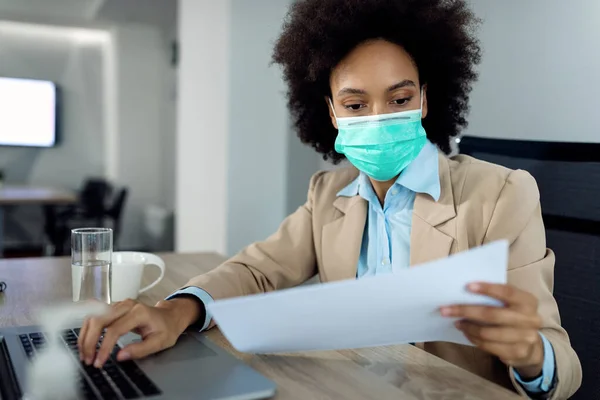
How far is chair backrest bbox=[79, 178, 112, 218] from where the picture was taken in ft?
15.7

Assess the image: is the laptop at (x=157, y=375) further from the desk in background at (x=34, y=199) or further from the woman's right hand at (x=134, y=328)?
the desk in background at (x=34, y=199)

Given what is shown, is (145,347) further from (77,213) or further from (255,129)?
(77,213)

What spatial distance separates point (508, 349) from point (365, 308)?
0.16 m

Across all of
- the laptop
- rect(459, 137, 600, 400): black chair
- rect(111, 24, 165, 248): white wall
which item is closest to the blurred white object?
the laptop

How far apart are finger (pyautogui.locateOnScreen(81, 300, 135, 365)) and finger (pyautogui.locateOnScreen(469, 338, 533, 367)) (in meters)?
0.44

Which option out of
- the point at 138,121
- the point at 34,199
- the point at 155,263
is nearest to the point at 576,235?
the point at 155,263

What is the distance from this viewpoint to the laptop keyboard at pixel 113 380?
0.58m

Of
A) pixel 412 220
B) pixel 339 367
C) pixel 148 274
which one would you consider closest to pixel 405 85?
pixel 412 220

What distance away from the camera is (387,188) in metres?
1.09

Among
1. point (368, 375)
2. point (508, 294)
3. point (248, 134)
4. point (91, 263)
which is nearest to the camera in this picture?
point (508, 294)

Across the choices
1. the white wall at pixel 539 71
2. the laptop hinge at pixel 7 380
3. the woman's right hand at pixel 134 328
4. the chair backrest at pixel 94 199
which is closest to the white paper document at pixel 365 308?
the woman's right hand at pixel 134 328

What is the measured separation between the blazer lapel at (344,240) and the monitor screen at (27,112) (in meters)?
5.26

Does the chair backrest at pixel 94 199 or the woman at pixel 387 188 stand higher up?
the woman at pixel 387 188

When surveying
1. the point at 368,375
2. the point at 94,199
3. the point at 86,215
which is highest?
the point at 368,375
